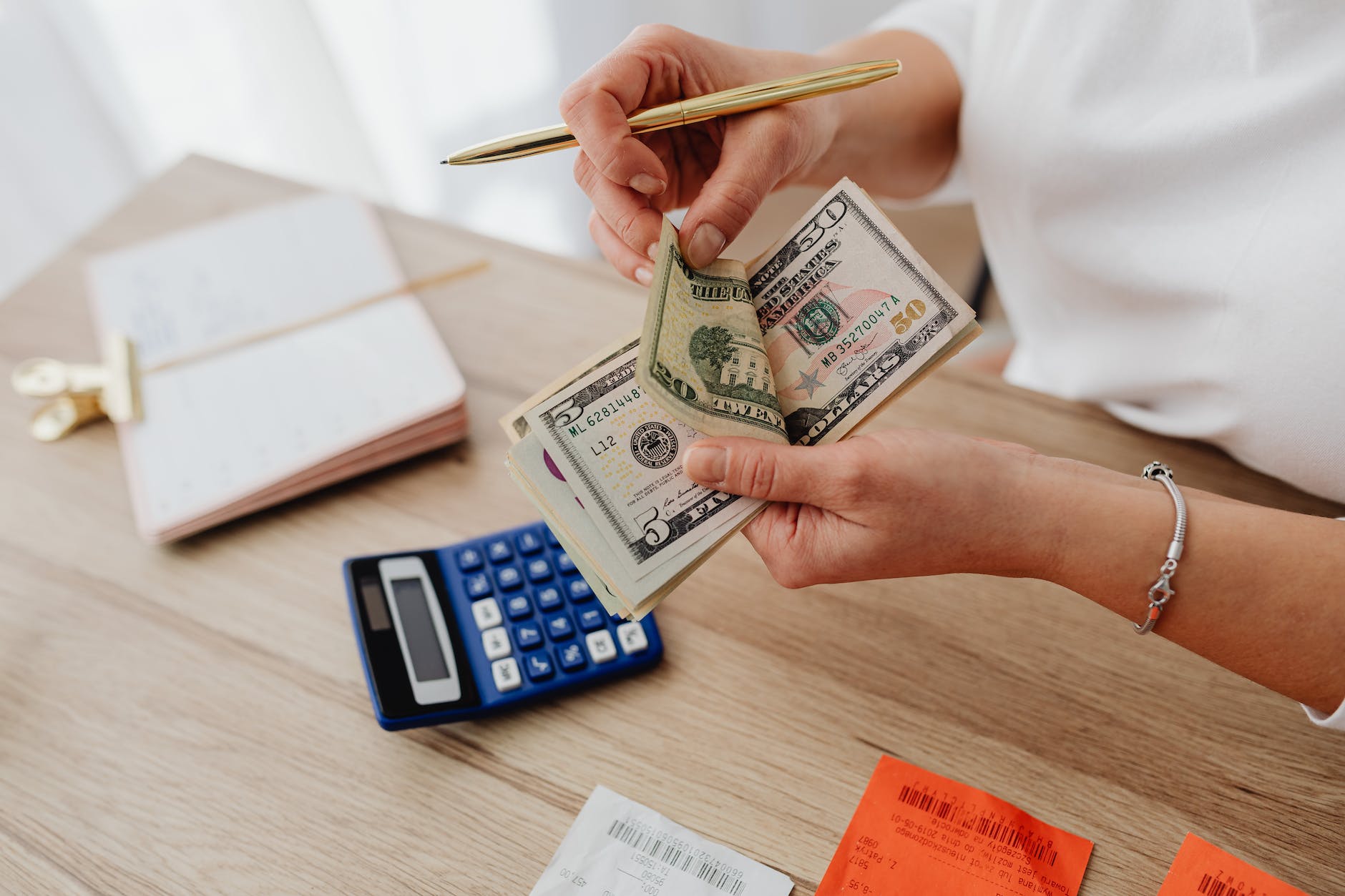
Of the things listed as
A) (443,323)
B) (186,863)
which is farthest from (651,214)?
(186,863)

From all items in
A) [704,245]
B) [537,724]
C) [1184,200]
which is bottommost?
[537,724]

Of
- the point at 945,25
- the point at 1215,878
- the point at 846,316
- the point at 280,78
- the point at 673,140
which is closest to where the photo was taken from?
the point at 1215,878

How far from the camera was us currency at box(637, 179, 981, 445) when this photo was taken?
63cm

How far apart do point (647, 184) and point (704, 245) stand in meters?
0.08

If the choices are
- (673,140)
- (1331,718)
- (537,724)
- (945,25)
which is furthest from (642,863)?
(945,25)

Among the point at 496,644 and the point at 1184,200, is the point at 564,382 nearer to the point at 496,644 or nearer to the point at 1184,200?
the point at 496,644

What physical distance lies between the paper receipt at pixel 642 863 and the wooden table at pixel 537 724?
12 millimetres

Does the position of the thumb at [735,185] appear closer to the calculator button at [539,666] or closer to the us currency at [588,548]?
the us currency at [588,548]

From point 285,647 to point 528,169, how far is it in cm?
151

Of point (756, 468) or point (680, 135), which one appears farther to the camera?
point (680, 135)

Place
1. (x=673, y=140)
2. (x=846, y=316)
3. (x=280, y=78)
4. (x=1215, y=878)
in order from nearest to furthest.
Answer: (x=1215, y=878), (x=846, y=316), (x=673, y=140), (x=280, y=78)

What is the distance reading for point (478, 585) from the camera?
724 mm

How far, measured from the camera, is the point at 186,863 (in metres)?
0.61

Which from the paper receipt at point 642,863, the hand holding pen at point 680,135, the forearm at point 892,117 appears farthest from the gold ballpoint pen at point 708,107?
the paper receipt at point 642,863
